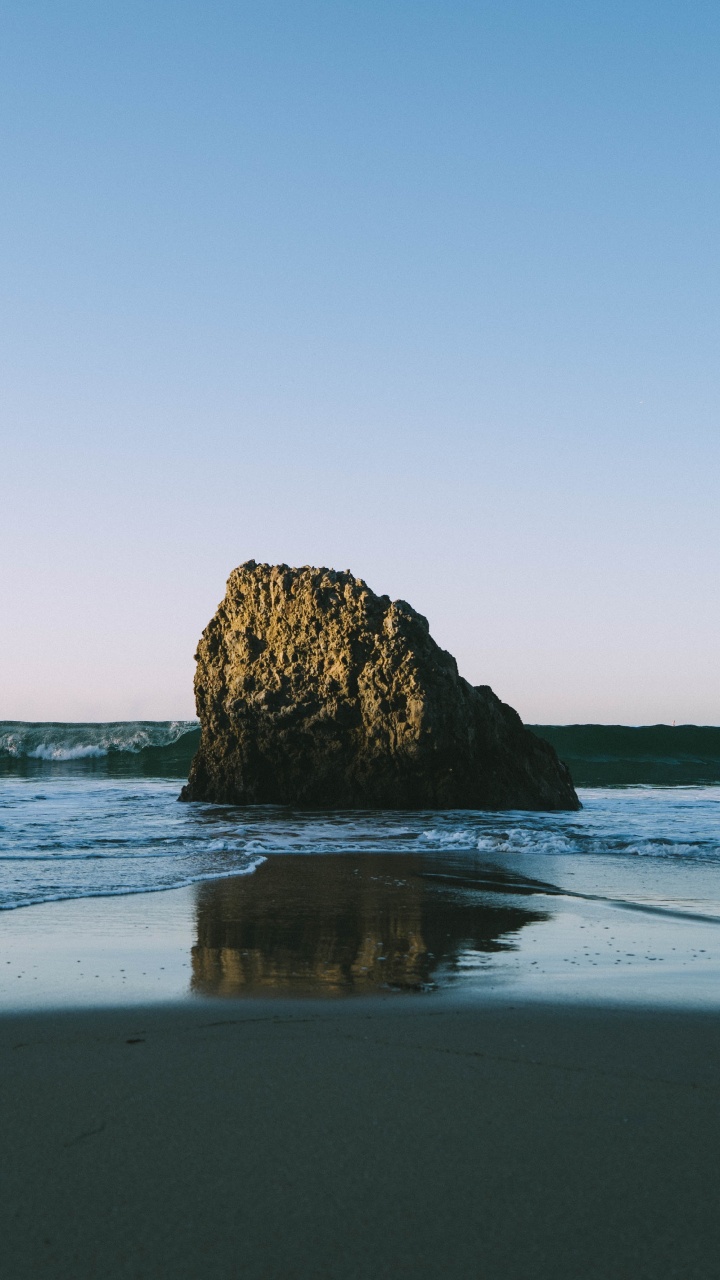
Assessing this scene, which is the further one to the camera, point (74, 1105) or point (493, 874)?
point (493, 874)

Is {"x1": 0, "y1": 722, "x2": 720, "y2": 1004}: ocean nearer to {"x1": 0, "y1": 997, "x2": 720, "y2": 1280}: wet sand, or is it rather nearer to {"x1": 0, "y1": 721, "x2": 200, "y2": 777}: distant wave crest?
{"x1": 0, "y1": 997, "x2": 720, "y2": 1280}: wet sand

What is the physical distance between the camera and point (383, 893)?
6.27 metres

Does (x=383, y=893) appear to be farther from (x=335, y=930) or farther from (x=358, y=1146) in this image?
(x=358, y=1146)

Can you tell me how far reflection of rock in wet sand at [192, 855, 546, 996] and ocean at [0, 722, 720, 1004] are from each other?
0.02 metres

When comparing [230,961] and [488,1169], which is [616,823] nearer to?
[230,961]

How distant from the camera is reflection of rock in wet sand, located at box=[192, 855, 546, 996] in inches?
147

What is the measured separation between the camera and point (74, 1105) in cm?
230

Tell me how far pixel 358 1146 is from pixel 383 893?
4257 mm

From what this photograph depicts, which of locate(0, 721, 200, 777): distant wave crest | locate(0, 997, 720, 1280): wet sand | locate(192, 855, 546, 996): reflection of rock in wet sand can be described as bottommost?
locate(192, 855, 546, 996): reflection of rock in wet sand

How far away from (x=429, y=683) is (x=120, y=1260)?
11.1m

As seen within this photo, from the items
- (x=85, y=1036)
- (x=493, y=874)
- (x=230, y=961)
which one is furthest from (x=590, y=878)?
(x=85, y=1036)

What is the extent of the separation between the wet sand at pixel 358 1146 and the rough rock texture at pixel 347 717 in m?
9.50

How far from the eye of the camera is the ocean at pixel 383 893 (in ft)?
12.7

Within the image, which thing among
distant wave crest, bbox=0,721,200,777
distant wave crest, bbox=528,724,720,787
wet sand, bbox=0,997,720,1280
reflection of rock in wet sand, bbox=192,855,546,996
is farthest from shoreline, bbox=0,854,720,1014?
distant wave crest, bbox=0,721,200,777
